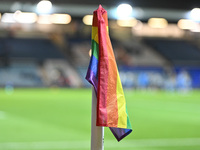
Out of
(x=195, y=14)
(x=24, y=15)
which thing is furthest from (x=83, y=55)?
(x=195, y=14)

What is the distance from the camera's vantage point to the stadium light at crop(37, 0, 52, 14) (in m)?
5.74

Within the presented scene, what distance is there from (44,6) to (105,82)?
7.21 ft

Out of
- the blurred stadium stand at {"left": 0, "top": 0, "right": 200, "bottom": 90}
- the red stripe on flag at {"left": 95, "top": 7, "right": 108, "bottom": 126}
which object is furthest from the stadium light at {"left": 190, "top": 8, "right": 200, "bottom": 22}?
the blurred stadium stand at {"left": 0, "top": 0, "right": 200, "bottom": 90}

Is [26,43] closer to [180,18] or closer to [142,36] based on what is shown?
[142,36]

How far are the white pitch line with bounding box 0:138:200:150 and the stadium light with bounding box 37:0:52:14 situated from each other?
11.3 feet

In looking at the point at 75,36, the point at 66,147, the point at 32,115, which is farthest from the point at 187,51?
the point at 66,147

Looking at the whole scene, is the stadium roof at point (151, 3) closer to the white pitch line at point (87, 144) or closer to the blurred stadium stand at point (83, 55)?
the white pitch line at point (87, 144)

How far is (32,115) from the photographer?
1530 centimetres

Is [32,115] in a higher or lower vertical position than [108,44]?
higher

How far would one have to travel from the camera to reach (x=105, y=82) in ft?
13.2

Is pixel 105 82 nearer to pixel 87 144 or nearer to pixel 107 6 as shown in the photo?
pixel 107 6

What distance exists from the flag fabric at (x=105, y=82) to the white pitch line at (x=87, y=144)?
189 inches

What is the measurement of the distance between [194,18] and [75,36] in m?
42.4

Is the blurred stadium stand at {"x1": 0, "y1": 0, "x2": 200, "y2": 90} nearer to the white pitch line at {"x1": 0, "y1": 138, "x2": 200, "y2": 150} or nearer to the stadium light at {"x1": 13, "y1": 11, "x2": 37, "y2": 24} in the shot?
the stadium light at {"x1": 13, "y1": 11, "x2": 37, "y2": 24}
